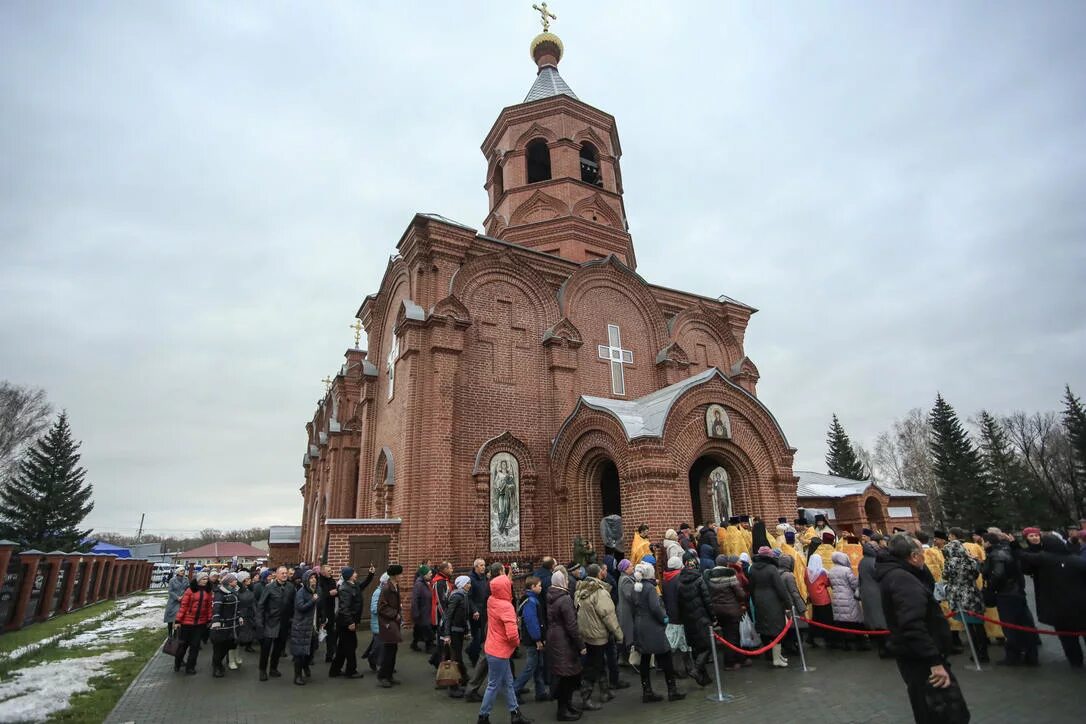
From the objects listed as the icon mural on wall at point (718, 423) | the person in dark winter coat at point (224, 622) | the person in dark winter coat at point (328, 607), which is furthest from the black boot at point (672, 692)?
the icon mural on wall at point (718, 423)

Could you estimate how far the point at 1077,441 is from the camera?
116 ft

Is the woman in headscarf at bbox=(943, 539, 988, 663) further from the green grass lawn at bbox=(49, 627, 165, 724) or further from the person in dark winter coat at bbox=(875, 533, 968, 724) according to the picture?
the green grass lawn at bbox=(49, 627, 165, 724)

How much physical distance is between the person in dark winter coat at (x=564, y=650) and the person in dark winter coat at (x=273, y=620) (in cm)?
491

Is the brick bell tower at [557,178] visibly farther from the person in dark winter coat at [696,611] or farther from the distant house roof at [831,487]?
the person in dark winter coat at [696,611]

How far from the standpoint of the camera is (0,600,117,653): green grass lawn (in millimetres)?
12328

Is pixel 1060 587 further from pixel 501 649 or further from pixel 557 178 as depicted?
pixel 557 178

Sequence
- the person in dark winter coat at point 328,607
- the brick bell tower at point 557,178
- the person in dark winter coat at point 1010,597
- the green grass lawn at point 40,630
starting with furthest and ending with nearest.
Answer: the brick bell tower at point 557,178 → the green grass lawn at point 40,630 → the person in dark winter coat at point 328,607 → the person in dark winter coat at point 1010,597

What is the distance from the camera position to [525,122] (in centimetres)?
2142

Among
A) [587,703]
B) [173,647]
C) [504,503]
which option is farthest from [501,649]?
[504,503]

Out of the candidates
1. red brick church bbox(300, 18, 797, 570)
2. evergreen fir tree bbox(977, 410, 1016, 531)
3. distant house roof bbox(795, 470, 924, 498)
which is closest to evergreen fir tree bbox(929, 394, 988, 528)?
evergreen fir tree bbox(977, 410, 1016, 531)

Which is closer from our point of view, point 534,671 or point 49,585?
point 534,671

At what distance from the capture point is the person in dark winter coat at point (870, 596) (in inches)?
309

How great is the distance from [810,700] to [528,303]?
1218 cm

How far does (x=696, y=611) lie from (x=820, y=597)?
2926 mm
